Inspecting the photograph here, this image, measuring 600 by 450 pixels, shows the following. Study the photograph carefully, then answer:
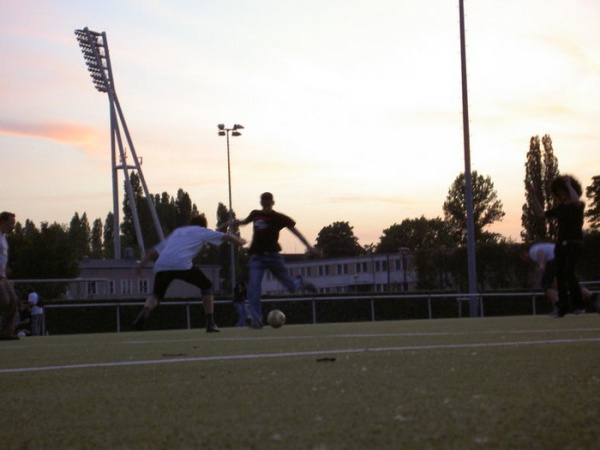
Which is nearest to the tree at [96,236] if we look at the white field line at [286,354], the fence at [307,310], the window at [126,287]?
the window at [126,287]

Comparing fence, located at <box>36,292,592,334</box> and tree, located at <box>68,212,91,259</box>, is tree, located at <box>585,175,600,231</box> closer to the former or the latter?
fence, located at <box>36,292,592,334</box>

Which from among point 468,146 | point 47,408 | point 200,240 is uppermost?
point 468,146

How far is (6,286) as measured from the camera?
13.3 metres

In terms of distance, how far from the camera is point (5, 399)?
4.82 meters

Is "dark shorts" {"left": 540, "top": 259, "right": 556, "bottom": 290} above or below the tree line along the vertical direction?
below

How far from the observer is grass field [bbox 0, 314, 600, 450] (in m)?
3.19

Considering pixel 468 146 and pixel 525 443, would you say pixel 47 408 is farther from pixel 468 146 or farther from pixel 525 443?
pixel 468 146

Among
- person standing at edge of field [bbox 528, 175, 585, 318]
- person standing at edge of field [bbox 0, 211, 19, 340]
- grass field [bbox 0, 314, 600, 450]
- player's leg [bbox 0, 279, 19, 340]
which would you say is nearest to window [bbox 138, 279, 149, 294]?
player's leg [bbox 0, 279, 19, 340]

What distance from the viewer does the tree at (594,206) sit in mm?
81375

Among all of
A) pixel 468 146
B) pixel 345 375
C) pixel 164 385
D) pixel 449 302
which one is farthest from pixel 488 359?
pixel 449 302

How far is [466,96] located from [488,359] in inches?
1045

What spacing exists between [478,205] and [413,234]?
2909 centimetres

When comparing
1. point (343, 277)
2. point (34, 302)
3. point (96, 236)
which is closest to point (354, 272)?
point (343, 277)

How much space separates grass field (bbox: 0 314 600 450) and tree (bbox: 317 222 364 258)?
13655 cm
